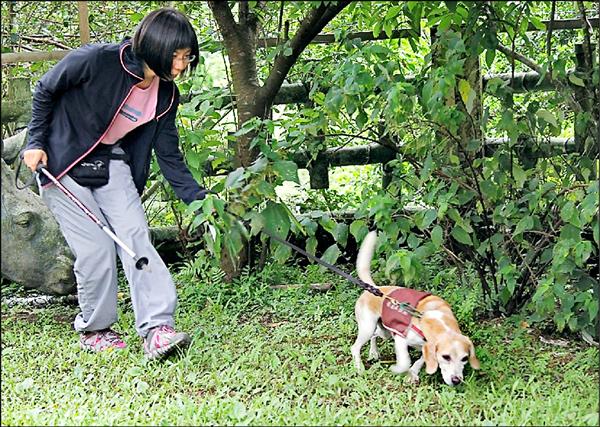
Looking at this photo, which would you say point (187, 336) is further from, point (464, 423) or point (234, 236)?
point (464, 423)

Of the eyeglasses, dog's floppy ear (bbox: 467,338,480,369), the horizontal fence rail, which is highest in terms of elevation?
the eyeglasses

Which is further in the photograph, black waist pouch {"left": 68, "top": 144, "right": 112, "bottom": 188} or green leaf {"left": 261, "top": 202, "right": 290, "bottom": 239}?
black waist pouch {"left": 68, "top": 144, "right": 112, "bottom": 188}

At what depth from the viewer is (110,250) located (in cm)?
460

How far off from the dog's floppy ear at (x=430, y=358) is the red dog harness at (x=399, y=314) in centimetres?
10

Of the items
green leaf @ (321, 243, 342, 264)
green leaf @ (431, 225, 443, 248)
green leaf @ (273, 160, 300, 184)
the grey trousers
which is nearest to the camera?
green leaf @ (273, 160, 300, 184)

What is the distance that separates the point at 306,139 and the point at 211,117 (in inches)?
23.2

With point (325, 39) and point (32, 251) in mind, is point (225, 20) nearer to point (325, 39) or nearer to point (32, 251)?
point (325, 39)

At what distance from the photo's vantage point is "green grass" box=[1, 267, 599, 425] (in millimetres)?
3715

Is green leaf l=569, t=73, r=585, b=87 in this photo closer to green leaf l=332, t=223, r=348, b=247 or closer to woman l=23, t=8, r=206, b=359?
green leaf l=332, t=223, r=348, b=247

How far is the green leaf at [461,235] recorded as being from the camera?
4.75 metres

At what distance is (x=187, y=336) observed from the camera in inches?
175

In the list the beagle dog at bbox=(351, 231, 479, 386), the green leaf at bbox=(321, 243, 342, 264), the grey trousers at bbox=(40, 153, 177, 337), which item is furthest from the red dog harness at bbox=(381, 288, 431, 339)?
the grey trousers at bbox=(40, 153, 177, 337)

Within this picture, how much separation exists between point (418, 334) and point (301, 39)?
71.5 inches

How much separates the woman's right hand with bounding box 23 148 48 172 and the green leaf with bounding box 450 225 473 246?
2.06m
